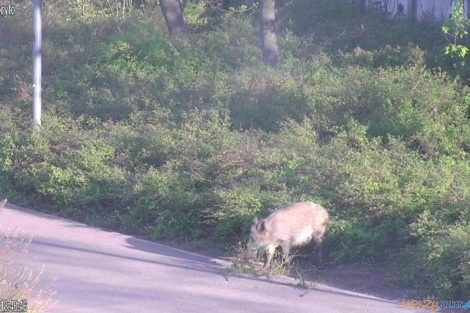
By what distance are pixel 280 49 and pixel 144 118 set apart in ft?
16.2

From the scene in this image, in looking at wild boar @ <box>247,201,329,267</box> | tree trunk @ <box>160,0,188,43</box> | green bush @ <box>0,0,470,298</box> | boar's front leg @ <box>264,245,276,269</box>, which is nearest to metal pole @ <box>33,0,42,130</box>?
green bush @ <box>0,0,470,298</box>

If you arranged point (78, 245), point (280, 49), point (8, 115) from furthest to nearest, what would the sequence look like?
point (280, 49) < point (8, 115) < point (78, 245)

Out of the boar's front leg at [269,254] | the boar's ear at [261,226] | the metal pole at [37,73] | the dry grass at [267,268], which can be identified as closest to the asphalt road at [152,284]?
the dry grass at [267,268]

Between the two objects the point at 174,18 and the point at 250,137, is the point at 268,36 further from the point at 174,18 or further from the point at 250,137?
the point at 250,137

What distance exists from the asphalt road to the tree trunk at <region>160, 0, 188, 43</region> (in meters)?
9.86

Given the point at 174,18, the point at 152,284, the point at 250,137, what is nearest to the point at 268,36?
the point at 174,18

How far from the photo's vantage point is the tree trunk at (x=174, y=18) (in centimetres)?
2052

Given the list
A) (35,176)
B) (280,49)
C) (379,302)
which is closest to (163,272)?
(379,302)

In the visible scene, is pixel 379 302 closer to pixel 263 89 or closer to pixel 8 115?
pixel 263 89

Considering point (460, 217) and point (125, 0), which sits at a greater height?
point (125, 0)

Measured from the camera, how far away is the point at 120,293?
8.82 m

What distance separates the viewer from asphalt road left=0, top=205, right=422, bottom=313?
8.45 m

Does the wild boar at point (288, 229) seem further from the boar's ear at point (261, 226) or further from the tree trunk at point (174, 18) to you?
the tree trunk at point (174, 18)

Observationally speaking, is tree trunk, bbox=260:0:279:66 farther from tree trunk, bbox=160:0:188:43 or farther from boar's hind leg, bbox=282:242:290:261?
boar's hind leg, bbox=282:242:290:261
